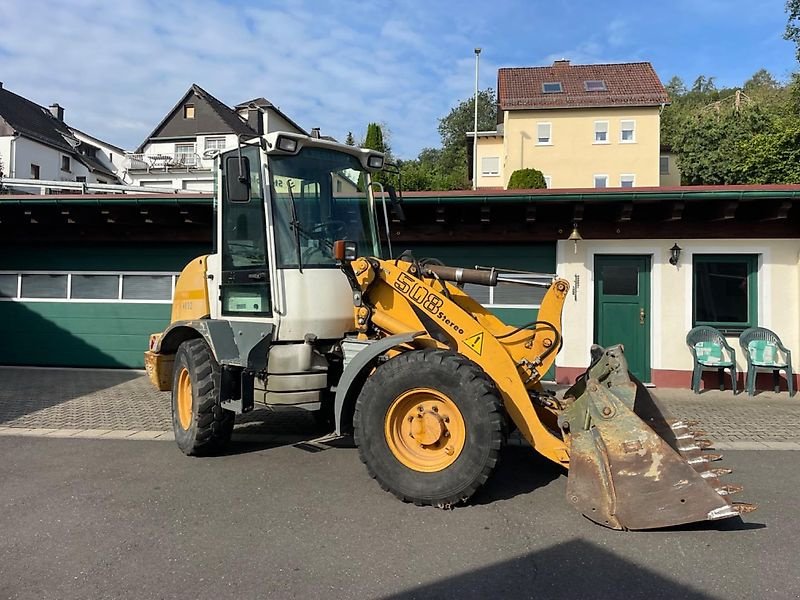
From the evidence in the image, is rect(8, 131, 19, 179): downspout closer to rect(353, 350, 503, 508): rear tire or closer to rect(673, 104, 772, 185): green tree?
rect(673, 104, 772, 185): green tree

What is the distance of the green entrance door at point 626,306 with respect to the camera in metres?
9.26

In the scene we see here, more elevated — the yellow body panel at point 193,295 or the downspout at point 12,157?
the downspout at point 12,157

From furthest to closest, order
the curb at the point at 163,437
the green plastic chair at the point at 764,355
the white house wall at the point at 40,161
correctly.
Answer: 1. the white house wall at the point at 40,161
2. the green plastic chair at the point at 764,355
3. the curb at the point at 163,437

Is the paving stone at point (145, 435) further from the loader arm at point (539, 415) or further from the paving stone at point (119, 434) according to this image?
the loader arm at point (539, 415)

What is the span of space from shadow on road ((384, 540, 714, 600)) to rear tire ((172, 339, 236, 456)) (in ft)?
9.16

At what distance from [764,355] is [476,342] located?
21.2 ft

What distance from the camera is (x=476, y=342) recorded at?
439 centimetres

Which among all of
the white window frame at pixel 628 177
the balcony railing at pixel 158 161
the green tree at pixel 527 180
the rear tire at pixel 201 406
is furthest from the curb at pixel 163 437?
the balcony railing at pixel 158 161

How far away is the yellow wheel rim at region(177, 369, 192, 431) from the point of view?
5.63 m

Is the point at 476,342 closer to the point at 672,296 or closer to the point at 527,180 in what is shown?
the point at 672,296

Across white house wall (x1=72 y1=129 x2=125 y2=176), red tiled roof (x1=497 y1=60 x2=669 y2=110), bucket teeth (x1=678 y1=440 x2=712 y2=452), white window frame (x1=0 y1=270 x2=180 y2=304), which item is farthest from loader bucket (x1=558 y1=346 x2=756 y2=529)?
white house wall (x1=72 y1=129 x2=125 y2=176)

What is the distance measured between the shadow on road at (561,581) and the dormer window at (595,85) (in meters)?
32.5

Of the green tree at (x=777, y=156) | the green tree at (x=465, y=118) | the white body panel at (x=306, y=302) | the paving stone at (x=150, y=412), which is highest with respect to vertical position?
the green tree at (x=465, y=118)

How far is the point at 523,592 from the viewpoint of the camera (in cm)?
302
